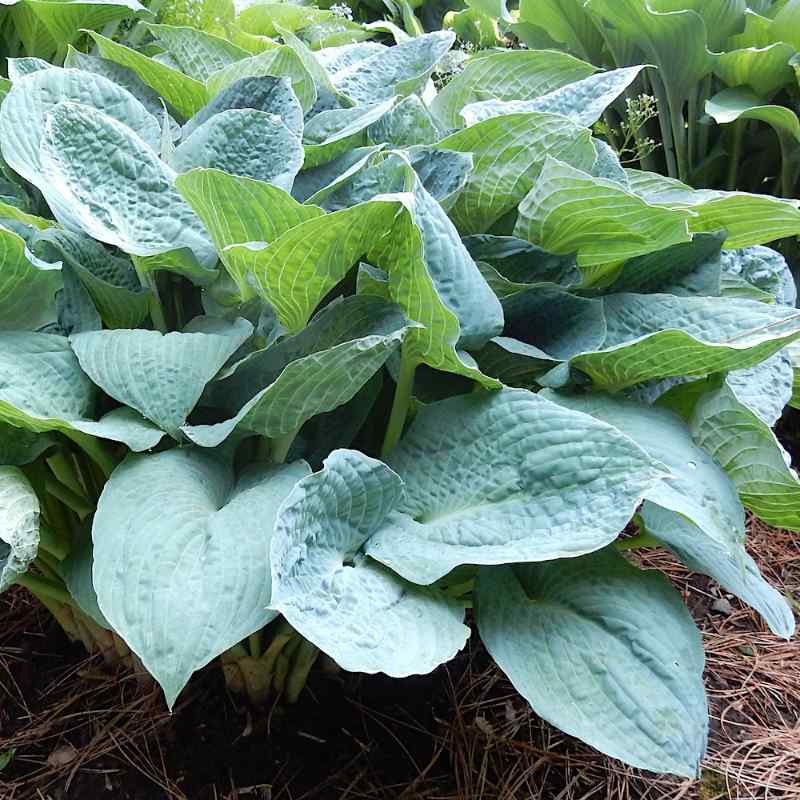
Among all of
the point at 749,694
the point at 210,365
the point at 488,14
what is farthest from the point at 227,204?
the point at 488,14

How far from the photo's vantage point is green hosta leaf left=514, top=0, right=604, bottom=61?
1872 millimetres

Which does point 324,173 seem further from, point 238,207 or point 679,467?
point 679,467

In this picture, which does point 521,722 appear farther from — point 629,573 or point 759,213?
point 759,213

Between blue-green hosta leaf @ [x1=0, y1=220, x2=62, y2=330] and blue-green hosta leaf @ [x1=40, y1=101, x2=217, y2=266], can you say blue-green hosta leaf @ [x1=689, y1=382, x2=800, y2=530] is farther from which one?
blue-green hosta leaf @ [x1=0, y1=220, x2=62, y2=330]

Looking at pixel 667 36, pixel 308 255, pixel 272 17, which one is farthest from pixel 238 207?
pixel 667 36

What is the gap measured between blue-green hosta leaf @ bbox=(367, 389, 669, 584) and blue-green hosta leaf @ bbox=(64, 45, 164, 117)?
655 mm

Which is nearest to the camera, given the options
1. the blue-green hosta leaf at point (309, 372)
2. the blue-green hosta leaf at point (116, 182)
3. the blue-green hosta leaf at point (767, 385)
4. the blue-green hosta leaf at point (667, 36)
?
the blue-green hosta leaf at point (309, 372)

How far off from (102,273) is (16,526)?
1.14 feet

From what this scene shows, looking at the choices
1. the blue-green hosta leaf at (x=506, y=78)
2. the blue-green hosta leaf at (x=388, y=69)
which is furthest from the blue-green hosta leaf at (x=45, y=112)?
the blue-green hosta leaf at (x=506, y=78)

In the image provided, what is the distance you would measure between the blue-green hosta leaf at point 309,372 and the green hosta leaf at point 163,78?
49 cm

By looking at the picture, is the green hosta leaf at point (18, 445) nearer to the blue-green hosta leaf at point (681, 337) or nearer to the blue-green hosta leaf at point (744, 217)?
the blue-green hosta leaf at point (681, 337)

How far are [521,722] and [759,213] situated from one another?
68 cm

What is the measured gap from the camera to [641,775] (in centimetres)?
98

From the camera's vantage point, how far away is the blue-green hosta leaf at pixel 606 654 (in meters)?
0.65
